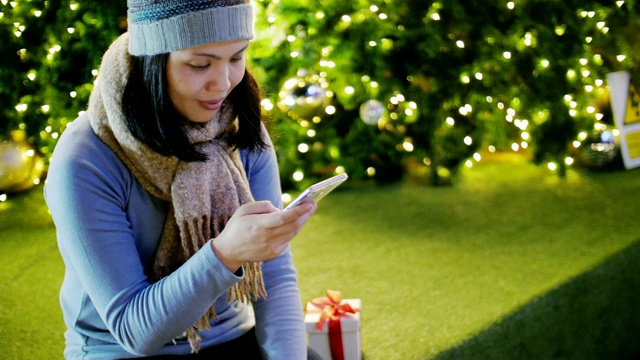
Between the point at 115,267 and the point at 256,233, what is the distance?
0.71ft

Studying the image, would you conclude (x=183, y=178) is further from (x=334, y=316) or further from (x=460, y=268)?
(x=460, y=268)

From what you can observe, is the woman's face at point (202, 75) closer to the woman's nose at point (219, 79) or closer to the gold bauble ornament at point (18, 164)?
the woman's nose at point (219, 79)

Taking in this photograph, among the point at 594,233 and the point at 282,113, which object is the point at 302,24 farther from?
the point at 594,233

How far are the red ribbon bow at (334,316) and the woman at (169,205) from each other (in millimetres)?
367

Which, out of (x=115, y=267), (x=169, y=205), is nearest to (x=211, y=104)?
(x=169, y=205)

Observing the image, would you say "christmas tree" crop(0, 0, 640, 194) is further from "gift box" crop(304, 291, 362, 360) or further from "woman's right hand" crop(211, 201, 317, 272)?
"woman's right hand" crop(211, 201, 317, 272)

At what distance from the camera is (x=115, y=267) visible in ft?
3.23

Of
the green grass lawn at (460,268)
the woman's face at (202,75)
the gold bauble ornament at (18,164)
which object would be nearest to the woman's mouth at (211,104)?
the woman's face at (202,75)

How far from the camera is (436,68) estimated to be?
279 centimetres

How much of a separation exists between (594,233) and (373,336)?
997 mm

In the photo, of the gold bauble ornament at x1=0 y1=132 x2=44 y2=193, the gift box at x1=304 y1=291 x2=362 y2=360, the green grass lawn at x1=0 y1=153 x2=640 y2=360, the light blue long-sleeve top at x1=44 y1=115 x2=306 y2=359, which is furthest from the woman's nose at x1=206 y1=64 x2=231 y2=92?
the gold bauble ornament at x1=0 y1=132 x2=44 y2=193

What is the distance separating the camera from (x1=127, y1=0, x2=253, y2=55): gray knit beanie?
39.4 inches

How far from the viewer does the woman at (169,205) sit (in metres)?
0.96

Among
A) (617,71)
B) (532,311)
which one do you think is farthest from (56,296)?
(617,71)
